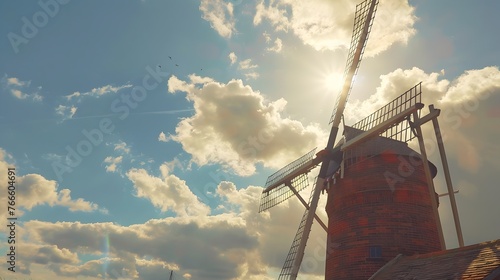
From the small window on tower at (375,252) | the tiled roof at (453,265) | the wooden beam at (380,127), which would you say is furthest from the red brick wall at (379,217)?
the tiled roof at (453,265)

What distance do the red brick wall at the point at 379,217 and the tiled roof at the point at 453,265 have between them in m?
1.03

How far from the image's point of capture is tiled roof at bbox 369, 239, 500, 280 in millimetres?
10484

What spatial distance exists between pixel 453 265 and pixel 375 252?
3902 millimetres

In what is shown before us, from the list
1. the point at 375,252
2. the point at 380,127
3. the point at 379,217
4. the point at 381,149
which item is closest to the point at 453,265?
the point at 375,252

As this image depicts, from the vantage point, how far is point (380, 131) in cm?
1636

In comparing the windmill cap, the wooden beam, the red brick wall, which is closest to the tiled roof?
the red brick wall

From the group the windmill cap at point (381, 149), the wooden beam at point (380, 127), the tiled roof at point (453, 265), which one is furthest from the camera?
the windmill cap at point (381, 149)

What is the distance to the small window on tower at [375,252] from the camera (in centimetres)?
1529

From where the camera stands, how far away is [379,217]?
15.8 meters

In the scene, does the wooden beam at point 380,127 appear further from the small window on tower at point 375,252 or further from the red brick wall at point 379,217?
the small window on tower at point 375,252

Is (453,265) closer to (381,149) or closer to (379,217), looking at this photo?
(379,217)

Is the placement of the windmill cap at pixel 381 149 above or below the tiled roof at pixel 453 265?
above

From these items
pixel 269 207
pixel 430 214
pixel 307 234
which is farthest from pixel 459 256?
pixel 269 207

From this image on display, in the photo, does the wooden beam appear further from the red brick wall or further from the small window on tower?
the small window on tower
